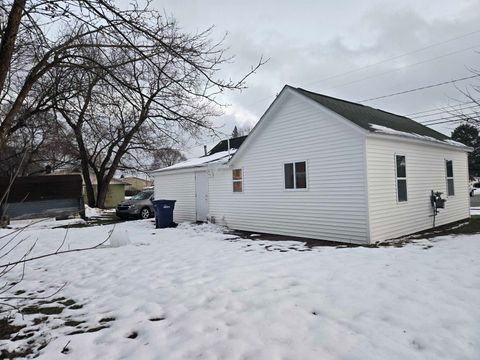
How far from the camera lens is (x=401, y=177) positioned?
32.9ft

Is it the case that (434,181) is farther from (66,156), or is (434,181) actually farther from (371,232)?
(66,156)

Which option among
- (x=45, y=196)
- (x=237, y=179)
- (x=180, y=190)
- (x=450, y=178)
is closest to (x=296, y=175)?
(x=237, y=179)

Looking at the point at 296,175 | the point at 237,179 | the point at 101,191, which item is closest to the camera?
the point at 296,175

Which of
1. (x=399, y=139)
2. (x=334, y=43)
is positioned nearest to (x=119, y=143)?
(x=334, y=43)

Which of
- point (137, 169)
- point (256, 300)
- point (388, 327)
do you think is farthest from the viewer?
point (137, 169)

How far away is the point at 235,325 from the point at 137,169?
89.5 feet

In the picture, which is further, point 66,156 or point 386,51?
point 66,156

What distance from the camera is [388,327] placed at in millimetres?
3428

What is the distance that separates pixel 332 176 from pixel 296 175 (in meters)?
1.37

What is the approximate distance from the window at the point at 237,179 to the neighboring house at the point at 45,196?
38.2 ft

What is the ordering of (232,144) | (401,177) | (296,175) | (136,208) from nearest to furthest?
(401,177) < (296,175) < (232,144) < (136,208)

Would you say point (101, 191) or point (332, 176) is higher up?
point (332, 176)

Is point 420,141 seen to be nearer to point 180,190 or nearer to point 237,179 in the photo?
point 237,179

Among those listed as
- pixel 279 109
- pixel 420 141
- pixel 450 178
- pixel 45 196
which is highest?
pixel 279 109
